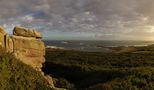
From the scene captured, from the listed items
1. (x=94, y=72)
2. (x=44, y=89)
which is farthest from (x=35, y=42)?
(x=94, y=72)

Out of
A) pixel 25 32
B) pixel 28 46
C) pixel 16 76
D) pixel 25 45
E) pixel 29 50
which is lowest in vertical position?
pixel 16 76

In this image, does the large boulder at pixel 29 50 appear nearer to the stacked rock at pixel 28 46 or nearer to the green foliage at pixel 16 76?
the stacked rock at pixel 28 46

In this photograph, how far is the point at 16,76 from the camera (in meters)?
20.9

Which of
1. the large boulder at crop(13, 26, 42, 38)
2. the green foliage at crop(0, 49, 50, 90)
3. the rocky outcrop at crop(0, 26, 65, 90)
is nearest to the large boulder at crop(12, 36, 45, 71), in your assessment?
the rocky outcrop at crop(0, 26, 65, 90)

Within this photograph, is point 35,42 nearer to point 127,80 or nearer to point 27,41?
point 27,41

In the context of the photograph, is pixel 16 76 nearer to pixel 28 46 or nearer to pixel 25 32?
pixel 28 46

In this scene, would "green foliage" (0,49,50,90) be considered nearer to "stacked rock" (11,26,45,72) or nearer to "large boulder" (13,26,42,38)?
"stacked rock" (11,26,45,72)

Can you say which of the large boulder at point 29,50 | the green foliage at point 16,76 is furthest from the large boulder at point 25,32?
the green foliage at point 16,76

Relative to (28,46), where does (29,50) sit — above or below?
below

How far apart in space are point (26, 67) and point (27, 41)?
433 cm

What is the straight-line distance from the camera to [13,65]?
22125 millimetres

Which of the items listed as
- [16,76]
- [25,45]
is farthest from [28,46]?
[16,76]

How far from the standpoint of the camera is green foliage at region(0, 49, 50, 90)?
20.1m

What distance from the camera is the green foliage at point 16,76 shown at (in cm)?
2006
